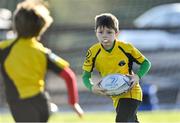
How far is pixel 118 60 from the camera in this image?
8539 mm

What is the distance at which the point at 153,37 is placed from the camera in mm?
16703

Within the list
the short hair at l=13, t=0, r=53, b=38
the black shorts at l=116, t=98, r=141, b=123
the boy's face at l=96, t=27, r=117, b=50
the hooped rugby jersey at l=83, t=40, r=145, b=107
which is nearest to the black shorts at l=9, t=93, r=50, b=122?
the short hair at l=13, t=0, r=53, b=38

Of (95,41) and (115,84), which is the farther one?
(95,41)

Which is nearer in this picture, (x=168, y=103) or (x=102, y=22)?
(x=102, y=22)

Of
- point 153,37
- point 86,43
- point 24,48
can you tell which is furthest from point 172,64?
point 24,48

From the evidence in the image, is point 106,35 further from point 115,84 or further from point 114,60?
point 115,84

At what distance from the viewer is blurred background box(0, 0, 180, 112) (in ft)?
52.7

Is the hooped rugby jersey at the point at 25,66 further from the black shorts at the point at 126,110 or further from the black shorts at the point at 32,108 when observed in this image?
the black shorts at the point at 126,110

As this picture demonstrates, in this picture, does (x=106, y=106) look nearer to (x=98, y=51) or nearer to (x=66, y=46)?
(x=66, y=46)

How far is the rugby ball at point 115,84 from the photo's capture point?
841cm

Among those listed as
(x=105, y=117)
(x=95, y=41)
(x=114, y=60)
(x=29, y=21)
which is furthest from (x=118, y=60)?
(x=95, y=41)

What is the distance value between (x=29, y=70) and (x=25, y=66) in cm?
5

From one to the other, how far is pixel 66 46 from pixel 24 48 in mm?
9932

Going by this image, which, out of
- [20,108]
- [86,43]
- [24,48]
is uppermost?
[24,48]
